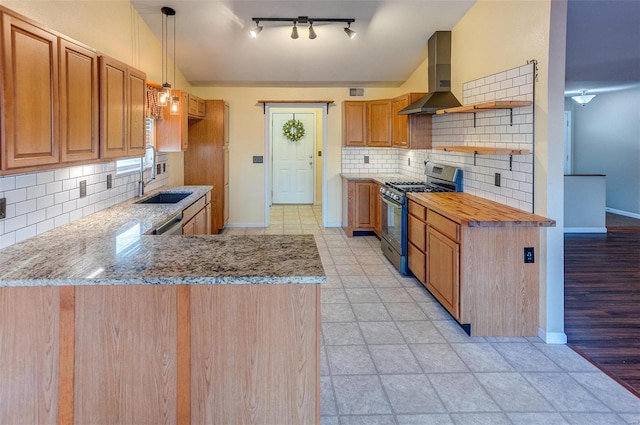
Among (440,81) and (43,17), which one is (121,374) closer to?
(43,17)

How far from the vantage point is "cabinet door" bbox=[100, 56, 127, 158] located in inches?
103

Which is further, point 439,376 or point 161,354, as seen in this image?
point 439,376

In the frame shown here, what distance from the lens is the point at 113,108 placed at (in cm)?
278

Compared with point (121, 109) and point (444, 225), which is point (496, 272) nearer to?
point (444, 225)

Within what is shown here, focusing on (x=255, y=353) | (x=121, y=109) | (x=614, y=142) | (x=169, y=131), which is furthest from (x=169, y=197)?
(x=614, y=142)

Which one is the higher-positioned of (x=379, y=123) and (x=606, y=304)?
(x=379, y=123)

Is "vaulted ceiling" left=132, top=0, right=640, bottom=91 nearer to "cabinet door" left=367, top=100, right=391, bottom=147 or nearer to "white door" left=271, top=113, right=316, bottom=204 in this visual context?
"cabinet door" left=367, top=100, right=391, bottom=147

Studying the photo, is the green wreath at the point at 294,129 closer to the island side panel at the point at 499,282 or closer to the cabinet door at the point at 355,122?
the cabinet door at the point at 355,122

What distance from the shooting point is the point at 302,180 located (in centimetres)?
1015

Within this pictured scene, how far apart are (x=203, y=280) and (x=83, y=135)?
1.24 m

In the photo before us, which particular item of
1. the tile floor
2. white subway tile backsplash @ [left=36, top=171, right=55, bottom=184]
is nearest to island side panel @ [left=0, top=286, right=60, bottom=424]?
white subway tile backsplash @ [left=36, top=171, right=55, bottom=184]

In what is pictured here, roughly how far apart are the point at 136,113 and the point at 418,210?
8.43 ft

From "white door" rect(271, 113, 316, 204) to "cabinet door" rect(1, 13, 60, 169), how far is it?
314 inches

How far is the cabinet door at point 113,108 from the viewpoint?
262 centimetres
